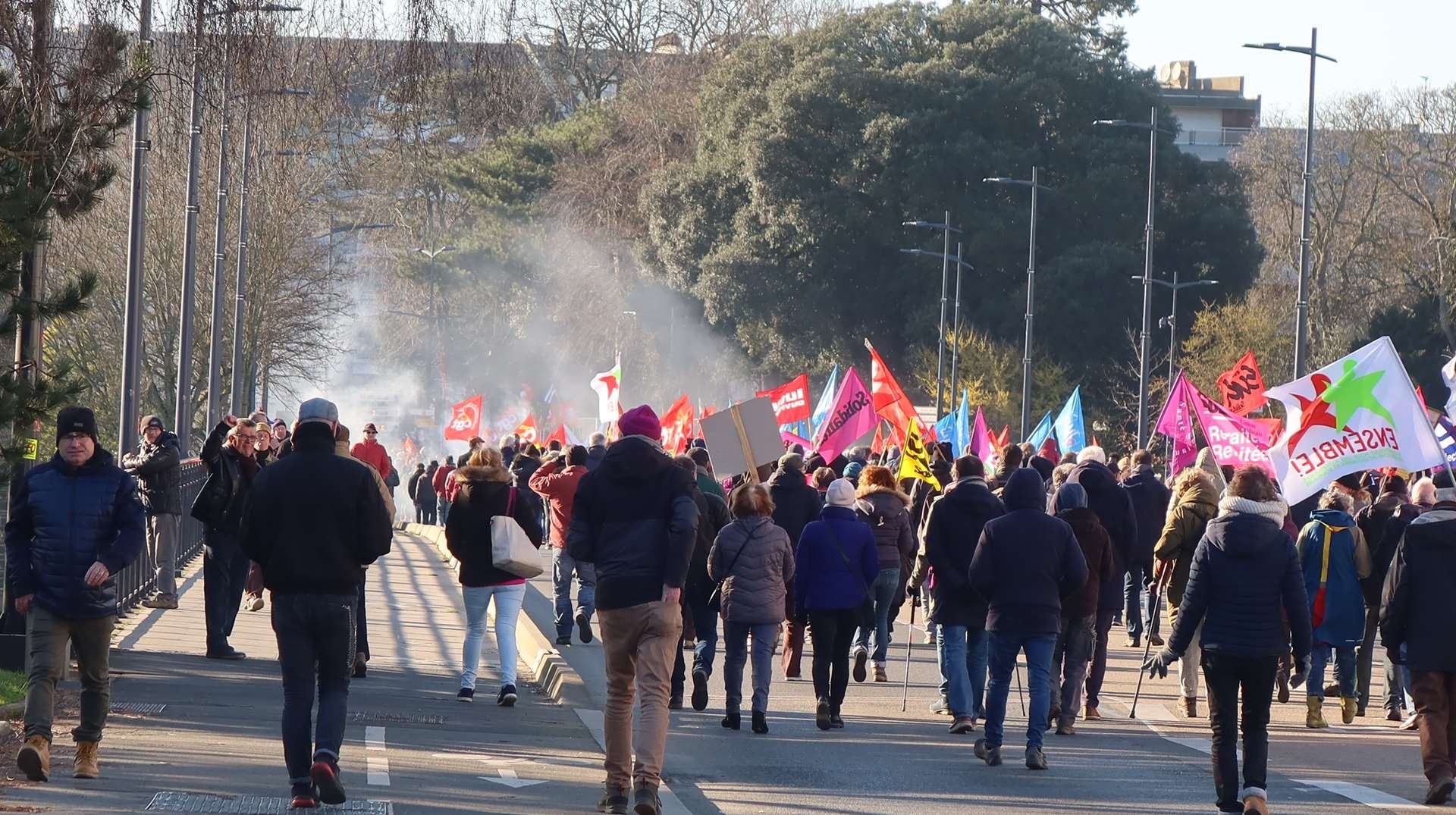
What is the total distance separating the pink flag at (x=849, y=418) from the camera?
25562mm

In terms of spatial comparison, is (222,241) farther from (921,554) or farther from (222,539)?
(921,554)

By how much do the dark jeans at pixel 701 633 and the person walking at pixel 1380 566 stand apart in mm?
4378

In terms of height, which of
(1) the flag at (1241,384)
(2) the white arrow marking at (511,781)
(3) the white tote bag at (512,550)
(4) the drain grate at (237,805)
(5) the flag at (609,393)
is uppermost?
(1) the flag at (1241,384)

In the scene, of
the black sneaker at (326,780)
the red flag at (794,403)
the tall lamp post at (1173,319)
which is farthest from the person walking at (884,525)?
the tall lamp post at (1173,319)

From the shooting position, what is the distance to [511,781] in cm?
1004

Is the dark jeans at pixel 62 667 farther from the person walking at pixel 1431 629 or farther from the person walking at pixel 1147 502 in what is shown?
the person walking at pixel 1147 502

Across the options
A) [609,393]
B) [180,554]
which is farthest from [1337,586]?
[609,393]

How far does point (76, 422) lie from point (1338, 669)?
8688 millimetres

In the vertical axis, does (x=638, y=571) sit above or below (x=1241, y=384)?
below

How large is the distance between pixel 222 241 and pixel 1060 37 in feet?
101

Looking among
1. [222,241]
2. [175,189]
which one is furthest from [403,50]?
[175,189]

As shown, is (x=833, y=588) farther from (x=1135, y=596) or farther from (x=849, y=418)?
(x=849, y=418)

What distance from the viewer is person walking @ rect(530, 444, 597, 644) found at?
16938mm

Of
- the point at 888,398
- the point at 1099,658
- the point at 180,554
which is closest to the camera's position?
the point at 1099,658
